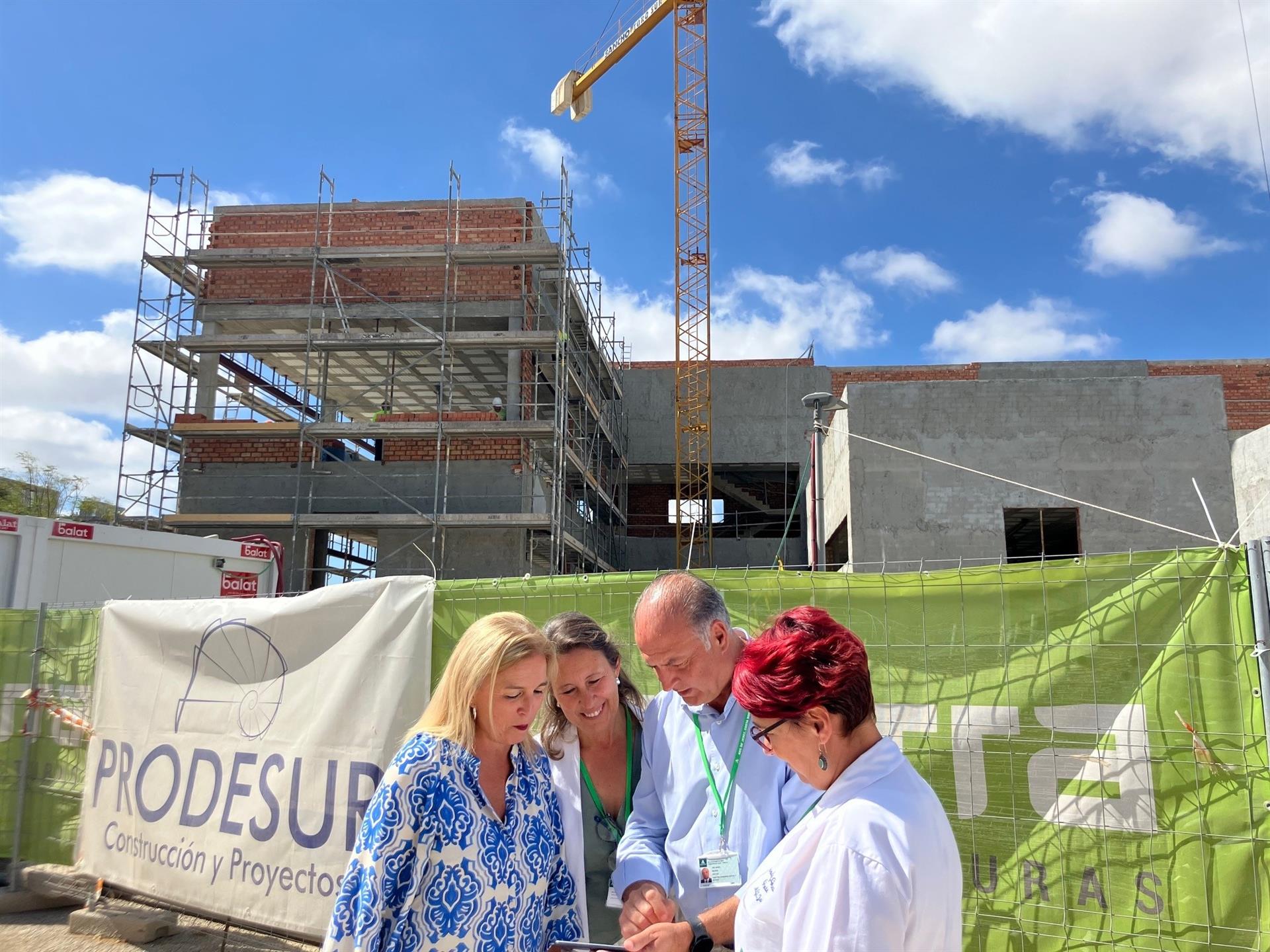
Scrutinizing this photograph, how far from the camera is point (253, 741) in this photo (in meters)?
4.32

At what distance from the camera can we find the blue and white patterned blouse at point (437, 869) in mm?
1992

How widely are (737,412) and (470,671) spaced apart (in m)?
27.4

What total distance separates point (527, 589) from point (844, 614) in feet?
4.81

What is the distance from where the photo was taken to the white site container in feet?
25.1

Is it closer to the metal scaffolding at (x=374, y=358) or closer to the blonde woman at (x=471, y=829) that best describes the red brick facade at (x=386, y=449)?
the metal scaffolding at (x=374, y=358)

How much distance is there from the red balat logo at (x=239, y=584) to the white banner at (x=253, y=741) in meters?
5.11

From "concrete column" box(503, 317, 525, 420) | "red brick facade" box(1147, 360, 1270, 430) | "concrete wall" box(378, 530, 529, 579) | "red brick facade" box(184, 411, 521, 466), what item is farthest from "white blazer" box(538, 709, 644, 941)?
"red brick facade" box(1147, 360, 1270, 430)

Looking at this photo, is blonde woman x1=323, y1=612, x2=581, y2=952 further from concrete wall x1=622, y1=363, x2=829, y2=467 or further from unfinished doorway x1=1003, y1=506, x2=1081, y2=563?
concrete wall x1=622, y1=363, x2=829, y2=467

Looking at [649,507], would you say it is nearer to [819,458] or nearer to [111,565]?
[819,458]

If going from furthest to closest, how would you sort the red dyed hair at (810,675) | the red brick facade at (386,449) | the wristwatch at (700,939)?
the red brick facade at (386,449)
the wristwatch at (700,939)
the red dyed hair at (810,675)

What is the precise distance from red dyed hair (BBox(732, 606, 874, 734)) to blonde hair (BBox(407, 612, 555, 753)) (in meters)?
0.80

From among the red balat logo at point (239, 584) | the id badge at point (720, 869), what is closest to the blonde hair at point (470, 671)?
the id badge at point (720, 869)

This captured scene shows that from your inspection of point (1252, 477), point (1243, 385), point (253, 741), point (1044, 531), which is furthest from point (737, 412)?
point (253, 741)

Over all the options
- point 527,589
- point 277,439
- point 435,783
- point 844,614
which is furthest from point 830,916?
point 277,439
